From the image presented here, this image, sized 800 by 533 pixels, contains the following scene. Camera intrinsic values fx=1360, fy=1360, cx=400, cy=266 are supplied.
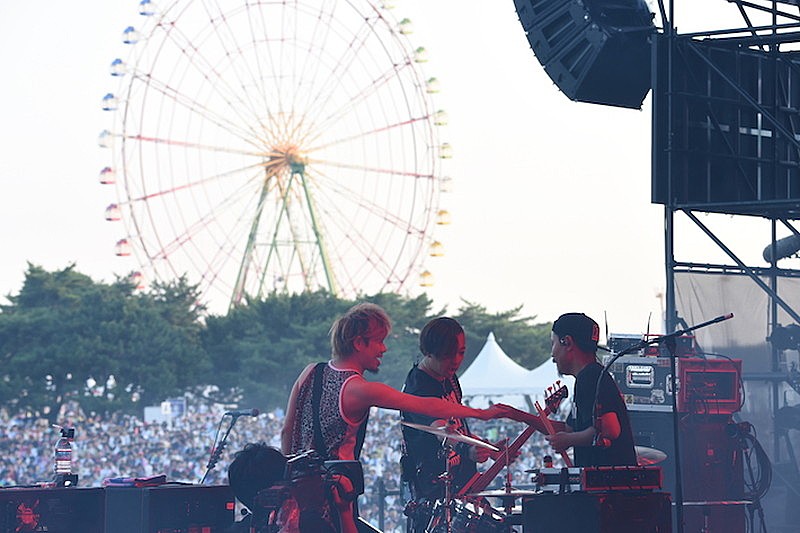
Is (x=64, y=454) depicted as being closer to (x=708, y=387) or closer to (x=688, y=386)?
(x=688, y=386)

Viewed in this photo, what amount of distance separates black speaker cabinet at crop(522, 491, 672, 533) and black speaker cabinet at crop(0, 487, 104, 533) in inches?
78.6

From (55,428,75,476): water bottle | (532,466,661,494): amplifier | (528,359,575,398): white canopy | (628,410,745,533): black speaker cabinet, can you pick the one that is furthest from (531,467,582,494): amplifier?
(528,359,575,398): white canopy

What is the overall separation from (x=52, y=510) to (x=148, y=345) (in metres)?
44.6

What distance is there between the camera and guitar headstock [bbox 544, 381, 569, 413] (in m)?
5.38

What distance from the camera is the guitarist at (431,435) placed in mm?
5789

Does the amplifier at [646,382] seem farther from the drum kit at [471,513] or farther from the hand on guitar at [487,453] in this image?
the hand on guitar at [487,453]

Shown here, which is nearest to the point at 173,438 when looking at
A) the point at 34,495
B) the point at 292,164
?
the point at 292,164

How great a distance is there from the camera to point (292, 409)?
17.0 ft

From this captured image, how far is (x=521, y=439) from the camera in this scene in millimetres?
5328

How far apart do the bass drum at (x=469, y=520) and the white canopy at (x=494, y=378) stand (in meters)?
29.2

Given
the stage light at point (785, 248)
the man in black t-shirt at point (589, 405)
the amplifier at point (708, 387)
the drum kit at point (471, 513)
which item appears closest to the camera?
the man in black t-shirt at point (589, 405)

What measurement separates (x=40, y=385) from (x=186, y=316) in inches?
382

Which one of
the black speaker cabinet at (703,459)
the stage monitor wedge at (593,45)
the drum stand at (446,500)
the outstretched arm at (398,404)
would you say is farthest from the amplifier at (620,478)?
the stage monitor wedge at (593,45)

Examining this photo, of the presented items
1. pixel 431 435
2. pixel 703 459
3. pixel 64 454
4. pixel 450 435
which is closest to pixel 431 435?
pixel 431 435
